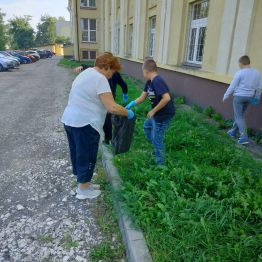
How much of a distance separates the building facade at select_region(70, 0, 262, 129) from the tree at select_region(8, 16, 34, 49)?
5848 centimetres

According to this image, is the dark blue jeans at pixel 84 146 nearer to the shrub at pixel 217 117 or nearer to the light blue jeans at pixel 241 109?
the light blue jeans at pixel 241 109

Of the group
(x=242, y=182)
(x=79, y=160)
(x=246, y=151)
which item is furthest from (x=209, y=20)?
(x=79, y=160)

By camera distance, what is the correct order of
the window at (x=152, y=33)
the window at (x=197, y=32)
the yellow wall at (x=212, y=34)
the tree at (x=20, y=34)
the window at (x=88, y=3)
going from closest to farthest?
the yellow wall at (x=212, y=34) → the window at (x=197, y=32) → the window at (x=152, y=33) → the window at (x=88, y=3) → the tree at (x=20, y=34)

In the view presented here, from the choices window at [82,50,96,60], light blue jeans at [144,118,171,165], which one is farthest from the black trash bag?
window at [82,50,96,60]

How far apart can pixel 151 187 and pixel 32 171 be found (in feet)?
6.87

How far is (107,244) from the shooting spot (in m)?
2.56

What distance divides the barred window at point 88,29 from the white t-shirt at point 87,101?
30744 mm

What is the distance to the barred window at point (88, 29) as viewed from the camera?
30.5m

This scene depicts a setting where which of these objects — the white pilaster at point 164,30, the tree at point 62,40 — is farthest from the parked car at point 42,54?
the white pilaster at point 164,30

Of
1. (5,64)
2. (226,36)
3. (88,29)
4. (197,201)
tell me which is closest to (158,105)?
(197,201)

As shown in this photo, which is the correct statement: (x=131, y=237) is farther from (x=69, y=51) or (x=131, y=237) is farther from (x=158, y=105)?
(x=69, y=51)

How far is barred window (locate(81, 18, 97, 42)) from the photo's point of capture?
30.5 meters

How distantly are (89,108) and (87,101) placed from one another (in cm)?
8

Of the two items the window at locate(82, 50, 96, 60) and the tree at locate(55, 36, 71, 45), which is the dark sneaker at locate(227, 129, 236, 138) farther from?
the tree at locate(55, 36, 71, 45)
